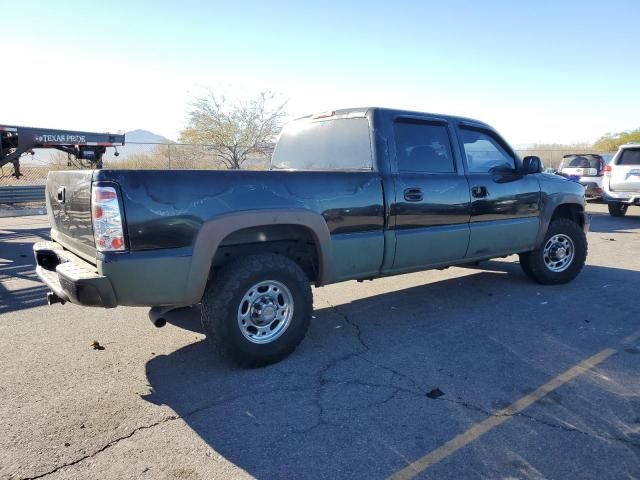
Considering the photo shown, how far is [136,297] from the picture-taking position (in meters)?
3.26

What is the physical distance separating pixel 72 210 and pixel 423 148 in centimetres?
320

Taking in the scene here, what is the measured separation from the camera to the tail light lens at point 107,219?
3.09 m

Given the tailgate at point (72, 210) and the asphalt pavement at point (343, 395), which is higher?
the tailgate at point (72, 210)

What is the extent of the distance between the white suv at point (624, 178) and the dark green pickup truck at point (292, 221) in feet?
27.6

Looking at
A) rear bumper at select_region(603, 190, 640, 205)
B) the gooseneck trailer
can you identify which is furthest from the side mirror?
the gooseneck trailer

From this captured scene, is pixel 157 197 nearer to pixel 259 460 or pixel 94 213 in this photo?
pixel 94 213

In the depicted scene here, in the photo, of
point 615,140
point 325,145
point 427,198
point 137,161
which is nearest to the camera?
point 427,198

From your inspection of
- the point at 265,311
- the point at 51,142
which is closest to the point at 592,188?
the point at 265,311

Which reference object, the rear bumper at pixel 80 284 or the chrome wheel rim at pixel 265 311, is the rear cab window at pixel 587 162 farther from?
the rear bumper at pixel 80 284

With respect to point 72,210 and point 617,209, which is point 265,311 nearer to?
point 72,210

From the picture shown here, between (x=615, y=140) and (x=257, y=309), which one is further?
(x=615, y=140)

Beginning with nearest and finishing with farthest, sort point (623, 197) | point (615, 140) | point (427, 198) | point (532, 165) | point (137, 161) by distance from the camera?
1. point (427, 198)
2. point (532, 165)
3. point (623, 197)
4. point (137, 161)
5. point (615, 140)

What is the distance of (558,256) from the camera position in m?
6.28

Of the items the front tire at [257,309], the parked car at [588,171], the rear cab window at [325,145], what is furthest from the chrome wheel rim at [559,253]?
the parked car at [588,171]
